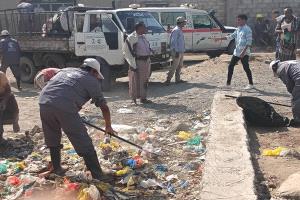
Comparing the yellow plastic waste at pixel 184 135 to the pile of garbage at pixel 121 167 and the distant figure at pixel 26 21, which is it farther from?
the distant figure at pixel 26 21

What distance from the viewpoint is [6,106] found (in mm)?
7230

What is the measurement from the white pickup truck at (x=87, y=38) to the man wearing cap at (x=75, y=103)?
6558 millimetres

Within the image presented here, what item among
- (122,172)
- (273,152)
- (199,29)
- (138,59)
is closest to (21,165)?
(122,172)

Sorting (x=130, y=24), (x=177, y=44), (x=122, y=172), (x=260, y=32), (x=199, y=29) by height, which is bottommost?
(x=122, y=172)

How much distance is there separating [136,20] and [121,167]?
730cm

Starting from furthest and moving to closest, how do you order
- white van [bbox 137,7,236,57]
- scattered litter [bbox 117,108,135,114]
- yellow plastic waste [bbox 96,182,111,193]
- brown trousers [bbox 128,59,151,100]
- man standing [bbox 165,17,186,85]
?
white van [bbox 137,7,236,57], man standing [bbox 165,17,186,85], brown trousers [bbox 128,59,151,100], scattered litter [bbox 117,108,135,114], yellow plastic waste [bbox 96,182,111,193]

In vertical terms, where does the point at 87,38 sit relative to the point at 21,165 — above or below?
above

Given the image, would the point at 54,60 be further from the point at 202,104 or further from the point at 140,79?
the point at 202,104

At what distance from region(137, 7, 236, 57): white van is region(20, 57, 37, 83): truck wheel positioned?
16.7ft

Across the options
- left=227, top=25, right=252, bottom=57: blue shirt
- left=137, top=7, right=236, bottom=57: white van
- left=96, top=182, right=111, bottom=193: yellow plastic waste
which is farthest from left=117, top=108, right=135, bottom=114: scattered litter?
left=137, top=7, right=236, bottom=57: white van

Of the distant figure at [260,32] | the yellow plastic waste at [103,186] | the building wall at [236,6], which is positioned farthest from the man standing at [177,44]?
the building wall at [236,6]

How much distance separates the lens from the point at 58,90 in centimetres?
496

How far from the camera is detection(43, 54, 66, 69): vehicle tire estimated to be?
1315cm

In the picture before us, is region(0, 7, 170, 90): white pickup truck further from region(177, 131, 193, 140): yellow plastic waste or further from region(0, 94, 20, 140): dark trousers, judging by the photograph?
region(177, 131, 193, 140): yellow plastic waste
